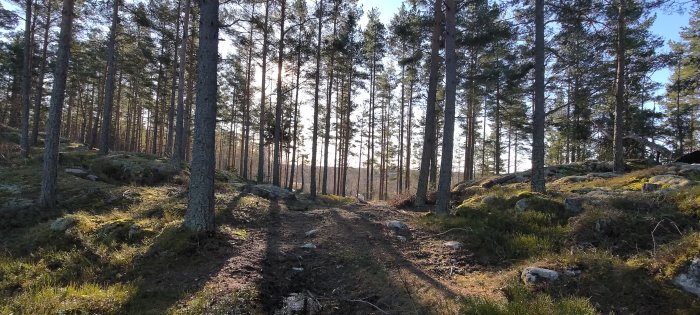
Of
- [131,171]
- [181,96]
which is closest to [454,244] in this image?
[181,96]

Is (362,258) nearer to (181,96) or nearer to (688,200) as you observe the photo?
(688,200)

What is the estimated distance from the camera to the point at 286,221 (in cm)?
983

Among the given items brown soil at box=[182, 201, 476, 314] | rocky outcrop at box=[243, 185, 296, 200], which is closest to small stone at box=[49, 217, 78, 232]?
brown soil at box=[182, 201, 476, 314]

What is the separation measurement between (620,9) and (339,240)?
539 inches

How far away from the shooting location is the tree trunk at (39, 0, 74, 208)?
9695 mm

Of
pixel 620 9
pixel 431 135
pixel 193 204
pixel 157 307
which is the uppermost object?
pixel 620 9

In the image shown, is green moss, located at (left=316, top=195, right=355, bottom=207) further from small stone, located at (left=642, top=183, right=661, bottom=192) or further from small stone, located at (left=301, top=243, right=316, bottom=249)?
small stone, located at (left=642, top=183, right=661, bottom=192)

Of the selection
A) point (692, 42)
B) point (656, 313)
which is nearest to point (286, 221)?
point (656, 313)

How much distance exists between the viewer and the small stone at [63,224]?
299 inches

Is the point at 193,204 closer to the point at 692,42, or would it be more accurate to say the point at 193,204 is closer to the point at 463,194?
the point at 463,194

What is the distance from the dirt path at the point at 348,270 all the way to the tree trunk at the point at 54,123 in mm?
5908

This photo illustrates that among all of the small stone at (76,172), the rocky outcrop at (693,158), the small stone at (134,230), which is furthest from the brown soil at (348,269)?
the rocky outcrop at (693,158)

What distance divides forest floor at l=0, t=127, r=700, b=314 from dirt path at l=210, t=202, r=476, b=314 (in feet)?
0.09

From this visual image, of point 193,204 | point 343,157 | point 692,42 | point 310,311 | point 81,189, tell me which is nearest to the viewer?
point 310,311
